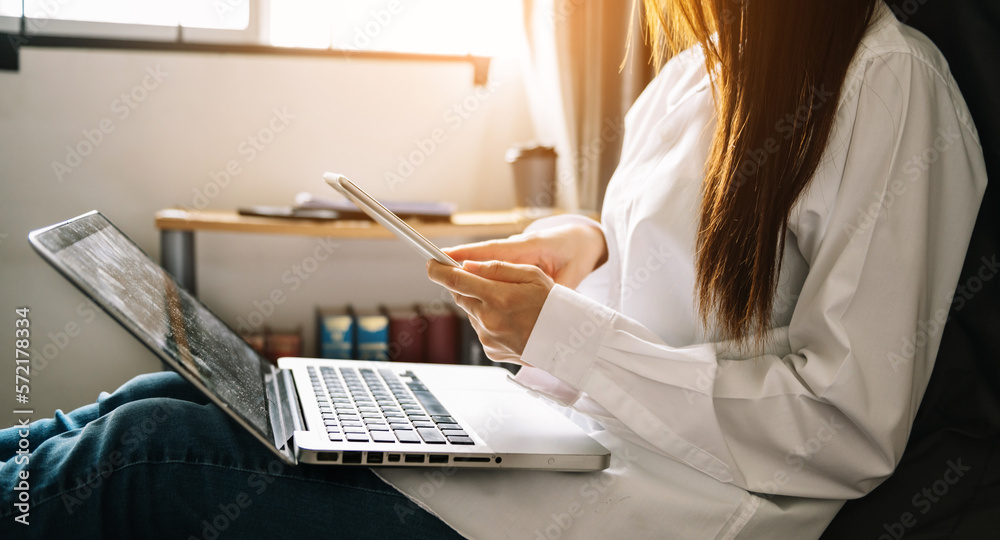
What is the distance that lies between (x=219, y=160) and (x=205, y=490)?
1.53 m

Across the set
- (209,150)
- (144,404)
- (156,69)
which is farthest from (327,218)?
(144,404)

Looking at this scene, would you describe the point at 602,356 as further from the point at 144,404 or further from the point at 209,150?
the point at 209,150

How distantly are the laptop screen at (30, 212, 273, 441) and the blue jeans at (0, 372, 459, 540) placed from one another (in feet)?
0.17

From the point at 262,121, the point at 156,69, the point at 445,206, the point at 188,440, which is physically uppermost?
the point at 156,69

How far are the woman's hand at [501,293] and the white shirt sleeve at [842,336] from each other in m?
0.02

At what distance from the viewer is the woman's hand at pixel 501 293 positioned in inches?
25.7

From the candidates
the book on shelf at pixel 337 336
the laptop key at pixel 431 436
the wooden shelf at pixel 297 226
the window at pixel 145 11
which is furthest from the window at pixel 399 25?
the laptop key at pixel 431 436

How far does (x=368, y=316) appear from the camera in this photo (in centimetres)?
193

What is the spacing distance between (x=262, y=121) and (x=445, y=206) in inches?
24.5

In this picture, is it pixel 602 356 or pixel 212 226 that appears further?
pixel 212 226

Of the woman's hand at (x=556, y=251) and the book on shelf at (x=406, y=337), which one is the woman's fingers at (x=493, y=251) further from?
the book on shelf at (x=406, y=337)

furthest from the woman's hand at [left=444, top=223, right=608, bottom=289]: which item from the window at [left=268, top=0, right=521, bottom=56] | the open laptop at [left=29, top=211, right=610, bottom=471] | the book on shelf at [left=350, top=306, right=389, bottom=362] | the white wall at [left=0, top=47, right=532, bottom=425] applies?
the window at [left=268, top=0, right=521, bottom=56]

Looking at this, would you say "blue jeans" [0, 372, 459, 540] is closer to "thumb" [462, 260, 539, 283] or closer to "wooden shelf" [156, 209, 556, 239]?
"thumb" [462, 260, 539, 283]

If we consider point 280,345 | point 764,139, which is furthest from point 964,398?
point 280,345
